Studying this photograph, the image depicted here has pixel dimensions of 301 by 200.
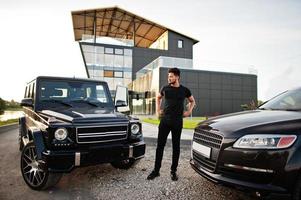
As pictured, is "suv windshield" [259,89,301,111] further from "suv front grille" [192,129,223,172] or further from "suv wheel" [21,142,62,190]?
"suv wheel" [21,142,62,190]

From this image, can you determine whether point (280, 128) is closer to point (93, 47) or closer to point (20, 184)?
point (20, 184)

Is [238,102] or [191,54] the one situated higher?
[191,54]

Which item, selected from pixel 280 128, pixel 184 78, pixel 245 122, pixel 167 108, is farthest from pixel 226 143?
pixel 184 78

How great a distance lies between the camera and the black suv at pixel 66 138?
3.46 meters

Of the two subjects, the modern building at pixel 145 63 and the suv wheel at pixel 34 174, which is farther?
the modern building at pixel 145 63

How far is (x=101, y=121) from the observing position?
3.78 m

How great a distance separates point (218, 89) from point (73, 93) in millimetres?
26484

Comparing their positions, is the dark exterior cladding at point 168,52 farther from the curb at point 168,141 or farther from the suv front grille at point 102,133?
the suv front grille at point 102,133

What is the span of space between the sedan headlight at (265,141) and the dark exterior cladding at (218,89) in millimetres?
23661

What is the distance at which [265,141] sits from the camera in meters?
2.67

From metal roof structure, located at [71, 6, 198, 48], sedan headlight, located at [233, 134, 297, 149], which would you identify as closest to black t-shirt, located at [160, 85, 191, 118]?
sedan headlight, located at [233, 134, 297, 149]

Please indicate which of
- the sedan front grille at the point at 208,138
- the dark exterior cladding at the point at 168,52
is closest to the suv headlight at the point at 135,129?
the sedan front grille at the point at 208,138

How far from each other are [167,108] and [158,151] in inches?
31.2

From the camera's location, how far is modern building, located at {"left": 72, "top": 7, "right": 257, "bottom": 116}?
28.2 m
